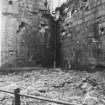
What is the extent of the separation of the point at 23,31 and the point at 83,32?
310 centimetres

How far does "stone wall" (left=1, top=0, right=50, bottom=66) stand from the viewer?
7.50m

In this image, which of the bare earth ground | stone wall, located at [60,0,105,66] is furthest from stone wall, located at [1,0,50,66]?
the bare earth ground

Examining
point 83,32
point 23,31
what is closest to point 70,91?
point 83,32

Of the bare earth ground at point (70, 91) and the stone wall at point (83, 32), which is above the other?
the stone wall at point (83, 32)

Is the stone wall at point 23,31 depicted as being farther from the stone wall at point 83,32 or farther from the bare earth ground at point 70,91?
the bare earth ground at point 70,91

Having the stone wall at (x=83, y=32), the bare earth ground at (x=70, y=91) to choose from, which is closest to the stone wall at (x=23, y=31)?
the stone wall at (x=83, y=32)

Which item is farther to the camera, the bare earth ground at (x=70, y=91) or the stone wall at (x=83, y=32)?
the stone wall at (x=83, y=32)

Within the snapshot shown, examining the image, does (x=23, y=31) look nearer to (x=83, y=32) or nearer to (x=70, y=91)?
(x=83, y=32)

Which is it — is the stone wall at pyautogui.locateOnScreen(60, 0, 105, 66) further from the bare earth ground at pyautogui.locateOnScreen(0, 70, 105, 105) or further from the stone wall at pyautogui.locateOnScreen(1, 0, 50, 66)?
the stone wall at pyautogui.locateOnScreen(1, 0, 50, 66)

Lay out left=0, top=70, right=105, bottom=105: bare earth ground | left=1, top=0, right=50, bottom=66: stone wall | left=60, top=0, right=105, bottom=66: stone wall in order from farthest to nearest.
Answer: left=1, top=0, right=50, bottom=66: stone wall
left=60, top=0, right=105, bottom=66: stone wall
left=0, top=70, right=105, bottom=105: bare earth ground

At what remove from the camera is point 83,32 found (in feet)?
20.6

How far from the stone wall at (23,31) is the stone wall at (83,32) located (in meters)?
1.20

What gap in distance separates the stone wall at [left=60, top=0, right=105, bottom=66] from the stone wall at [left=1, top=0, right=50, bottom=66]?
47.3 inches

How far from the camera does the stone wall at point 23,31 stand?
295 inches
